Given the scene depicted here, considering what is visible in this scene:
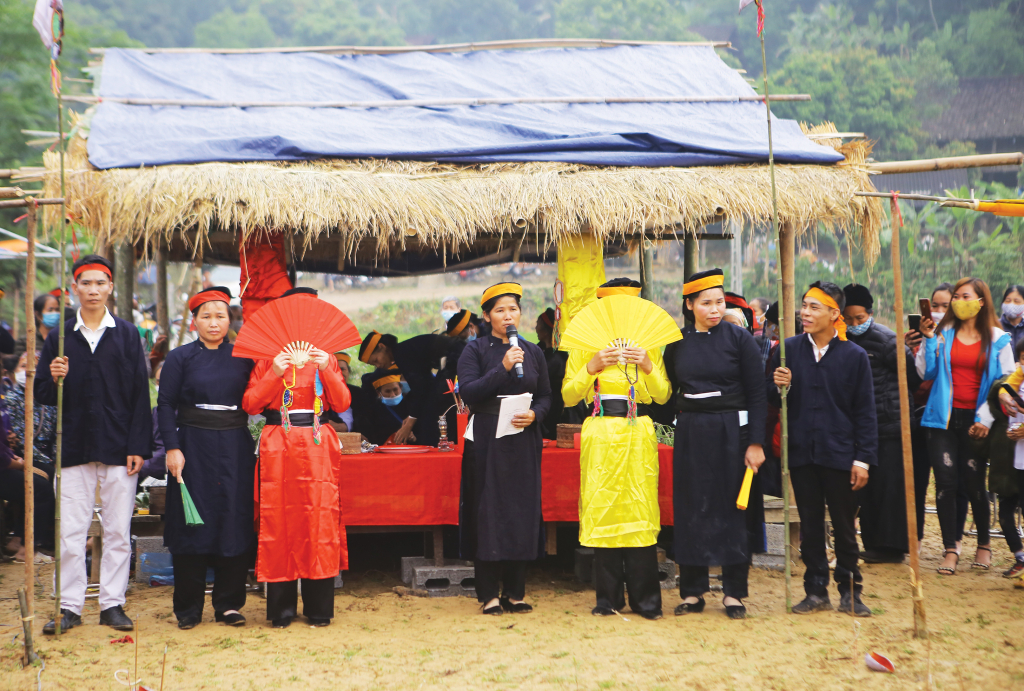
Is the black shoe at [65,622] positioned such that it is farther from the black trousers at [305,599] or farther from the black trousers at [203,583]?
the black trousers at [305,599]

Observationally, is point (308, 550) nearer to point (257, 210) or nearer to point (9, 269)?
point (257, 210)

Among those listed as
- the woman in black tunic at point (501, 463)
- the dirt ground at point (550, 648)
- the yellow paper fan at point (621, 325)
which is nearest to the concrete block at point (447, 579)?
the dirt ground at point (550, 648)

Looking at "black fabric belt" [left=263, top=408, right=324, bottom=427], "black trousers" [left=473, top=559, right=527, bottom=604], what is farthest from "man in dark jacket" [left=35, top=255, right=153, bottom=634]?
"black trousers" [left=473, top=559, right=527, bottom=604]

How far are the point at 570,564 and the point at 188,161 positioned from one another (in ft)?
10.9

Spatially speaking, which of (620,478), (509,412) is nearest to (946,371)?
(620,478)

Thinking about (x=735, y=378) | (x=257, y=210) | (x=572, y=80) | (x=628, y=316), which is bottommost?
(x=735, y=378)

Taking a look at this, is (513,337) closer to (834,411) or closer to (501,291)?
(501,291)

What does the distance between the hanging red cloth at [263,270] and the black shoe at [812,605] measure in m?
3.39

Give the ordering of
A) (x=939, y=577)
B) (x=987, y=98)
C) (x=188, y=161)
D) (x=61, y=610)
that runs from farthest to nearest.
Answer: (x=987, y=98) → (x=188, y=161) → (x=939, y=577) → (x=61, y=610)

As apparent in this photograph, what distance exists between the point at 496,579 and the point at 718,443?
49.8 inches

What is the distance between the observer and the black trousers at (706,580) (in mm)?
4195

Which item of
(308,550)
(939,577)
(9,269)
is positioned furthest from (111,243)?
(9,269)

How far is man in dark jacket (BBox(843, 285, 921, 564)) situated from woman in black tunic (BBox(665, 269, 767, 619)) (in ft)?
3.61

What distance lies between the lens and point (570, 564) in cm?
527
